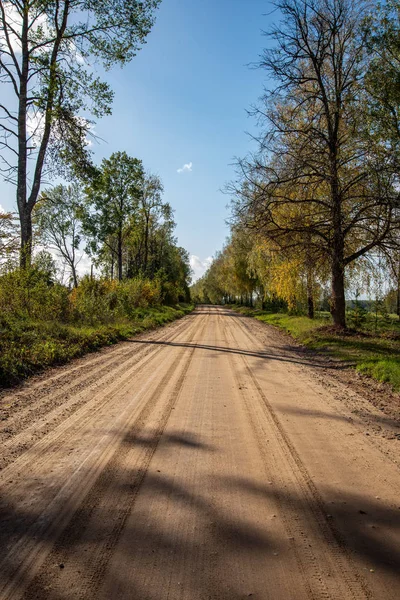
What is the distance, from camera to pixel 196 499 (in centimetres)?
338

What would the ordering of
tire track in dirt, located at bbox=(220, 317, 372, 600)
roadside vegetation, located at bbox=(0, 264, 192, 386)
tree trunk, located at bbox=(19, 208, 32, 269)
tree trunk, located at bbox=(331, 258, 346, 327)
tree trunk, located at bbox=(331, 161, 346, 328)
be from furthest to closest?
1. tree trunk, located at bbox=(331, 258, 346, 327)
2. tree trunk, located at bbox=(331, 161, 346, 328)
3. tree trunk, located at bbox=(19, 208, 32, 269)
4. roadside vegetation, located at bbox=(0, 264, 192, 386)
5. tire track in dirt, located at bbox=(220, 317, 372, 600)

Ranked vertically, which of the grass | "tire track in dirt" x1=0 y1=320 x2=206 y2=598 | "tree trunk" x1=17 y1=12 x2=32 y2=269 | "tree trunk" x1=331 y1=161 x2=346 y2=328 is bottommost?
"tire track in dirt" x1=0 y1=320 x2=206 y2=598

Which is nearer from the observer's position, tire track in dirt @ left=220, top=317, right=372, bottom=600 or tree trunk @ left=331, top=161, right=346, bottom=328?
tire track in dirt @ left=220, top=317, right=372, bottom=600

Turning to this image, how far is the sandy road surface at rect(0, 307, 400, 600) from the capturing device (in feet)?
8.05

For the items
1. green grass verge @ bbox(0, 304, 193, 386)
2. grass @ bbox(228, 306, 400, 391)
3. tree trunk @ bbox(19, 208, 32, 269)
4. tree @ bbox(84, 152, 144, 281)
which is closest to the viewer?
green grass verge @ bbox(0, 304, 193, 386)

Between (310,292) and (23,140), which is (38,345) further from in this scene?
(310,292)

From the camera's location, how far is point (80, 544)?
2.78 m

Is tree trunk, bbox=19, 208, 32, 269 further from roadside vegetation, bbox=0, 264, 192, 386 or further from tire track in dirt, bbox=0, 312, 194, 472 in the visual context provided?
tire track in dirt, bbox=0, 312, 194, 472

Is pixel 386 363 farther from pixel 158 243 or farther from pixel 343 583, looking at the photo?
pixel 158 243

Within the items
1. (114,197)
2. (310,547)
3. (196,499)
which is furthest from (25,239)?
(114,197)

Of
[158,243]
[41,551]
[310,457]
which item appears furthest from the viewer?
[158,243]

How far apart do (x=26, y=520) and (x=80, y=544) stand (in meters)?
0.59

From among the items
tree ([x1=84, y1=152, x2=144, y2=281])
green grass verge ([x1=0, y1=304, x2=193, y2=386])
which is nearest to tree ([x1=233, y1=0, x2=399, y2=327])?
green grass verge ([x1=0, y1=304, x2=193, y2=386])

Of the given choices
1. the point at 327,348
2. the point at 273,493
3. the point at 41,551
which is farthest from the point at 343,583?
the point at 327,348
